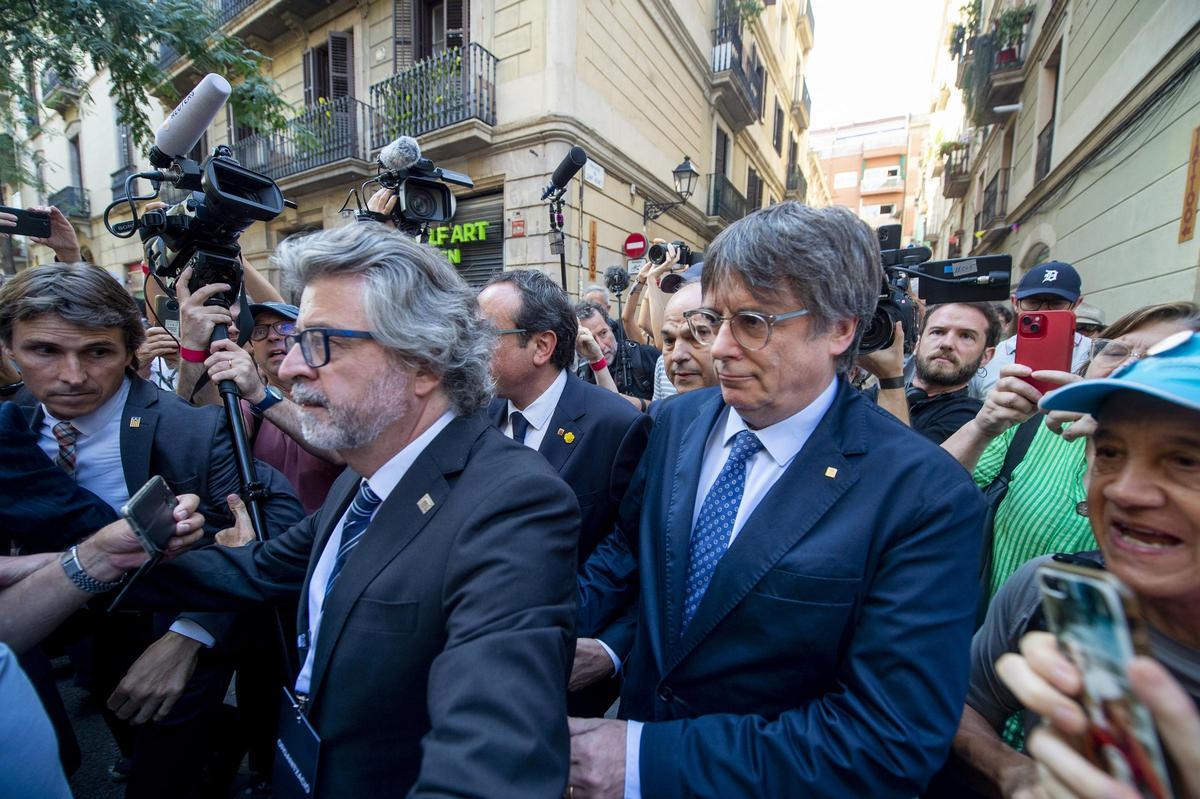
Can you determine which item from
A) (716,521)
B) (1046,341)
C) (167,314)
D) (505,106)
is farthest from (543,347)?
(505,106)

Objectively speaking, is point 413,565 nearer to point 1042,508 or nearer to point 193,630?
point 193,630

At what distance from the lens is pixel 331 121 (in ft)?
36.9

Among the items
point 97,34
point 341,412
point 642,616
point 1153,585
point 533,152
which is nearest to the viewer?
point 1153,585

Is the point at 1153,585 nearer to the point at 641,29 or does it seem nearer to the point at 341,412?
the point at 341,412

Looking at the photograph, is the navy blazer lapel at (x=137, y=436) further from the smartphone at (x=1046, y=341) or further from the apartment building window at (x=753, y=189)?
the apartment building window at (x=753, y=189)

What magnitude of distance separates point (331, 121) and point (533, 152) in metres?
5.04

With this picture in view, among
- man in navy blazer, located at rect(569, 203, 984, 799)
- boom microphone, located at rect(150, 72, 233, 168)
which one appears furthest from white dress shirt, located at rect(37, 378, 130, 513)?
man in navy blazer, located at rect(569, 203, 984, 799)

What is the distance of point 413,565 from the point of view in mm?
1170

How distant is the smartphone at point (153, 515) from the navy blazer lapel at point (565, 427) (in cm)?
126

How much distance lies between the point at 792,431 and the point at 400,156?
2.03 metres

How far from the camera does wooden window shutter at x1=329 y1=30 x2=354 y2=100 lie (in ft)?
37.1

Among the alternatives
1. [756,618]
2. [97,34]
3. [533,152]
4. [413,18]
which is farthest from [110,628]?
[413,18]

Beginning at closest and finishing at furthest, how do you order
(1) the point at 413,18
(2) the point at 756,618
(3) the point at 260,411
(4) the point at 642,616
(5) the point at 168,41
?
(2) the point at 756,618, (4) the point at 642,616, (3) the point at 260,411, (5) the point at 168,41, (1) the point at 413,18

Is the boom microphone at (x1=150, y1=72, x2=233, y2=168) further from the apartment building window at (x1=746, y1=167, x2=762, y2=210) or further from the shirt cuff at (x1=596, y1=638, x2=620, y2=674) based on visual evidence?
the apartment building window at (x1=746, y1=167, x2=762, y2=210)
